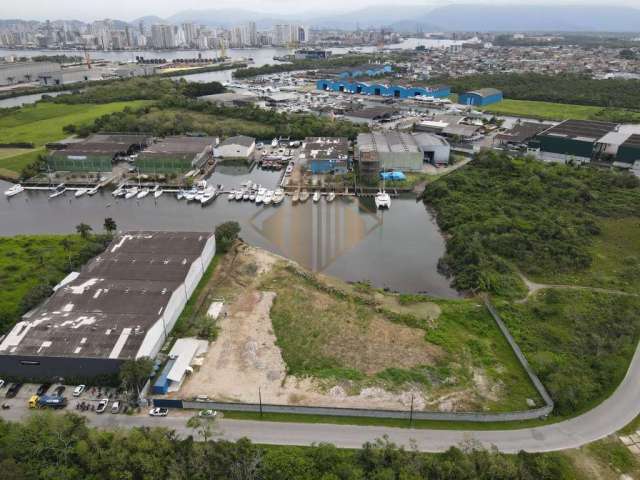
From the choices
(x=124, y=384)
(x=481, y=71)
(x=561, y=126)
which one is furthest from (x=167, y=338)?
(x=481, y=71)

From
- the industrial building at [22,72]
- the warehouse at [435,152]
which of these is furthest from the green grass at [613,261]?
the industrial building at [22,72]

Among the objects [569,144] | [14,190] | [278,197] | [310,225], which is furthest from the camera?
[569,144]

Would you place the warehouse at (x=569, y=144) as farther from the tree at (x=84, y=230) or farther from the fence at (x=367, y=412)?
the tree at (x=84, y=230)

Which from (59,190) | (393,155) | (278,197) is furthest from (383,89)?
(59,190)

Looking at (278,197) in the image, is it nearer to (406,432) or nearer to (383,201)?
(383,201)

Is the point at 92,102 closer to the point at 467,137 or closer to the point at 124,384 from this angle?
the point at 467,137

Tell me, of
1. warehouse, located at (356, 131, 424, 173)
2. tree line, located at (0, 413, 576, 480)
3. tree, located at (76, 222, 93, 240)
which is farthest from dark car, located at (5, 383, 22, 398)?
warehouse, located at (356, 131, 424, 173)
